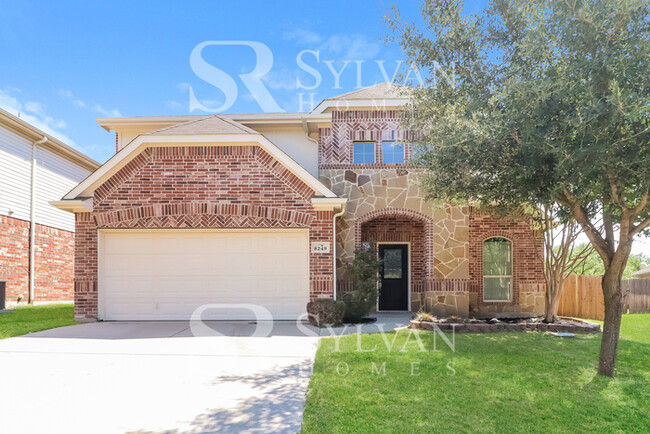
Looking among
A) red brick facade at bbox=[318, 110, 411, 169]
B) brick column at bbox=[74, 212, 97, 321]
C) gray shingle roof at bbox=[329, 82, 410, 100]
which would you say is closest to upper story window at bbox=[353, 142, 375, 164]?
red brick facade at bbox=[318, 110, 411, 169]

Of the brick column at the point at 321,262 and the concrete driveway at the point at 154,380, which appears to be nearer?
the concrete driveway at the point at 154,380

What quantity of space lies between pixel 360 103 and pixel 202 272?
6.67m

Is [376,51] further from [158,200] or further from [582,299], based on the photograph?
[582,299]

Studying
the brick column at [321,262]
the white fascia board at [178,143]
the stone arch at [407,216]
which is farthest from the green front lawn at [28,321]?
the stone arch at [407,216]

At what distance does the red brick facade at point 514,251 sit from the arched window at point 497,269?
146mm

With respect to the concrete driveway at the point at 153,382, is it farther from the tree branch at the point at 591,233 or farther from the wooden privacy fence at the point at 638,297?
the wooden privacy fence at the point at 638,297

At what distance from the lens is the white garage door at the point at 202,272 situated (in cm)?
1008

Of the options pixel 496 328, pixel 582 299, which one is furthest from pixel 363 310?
pixel 582 299

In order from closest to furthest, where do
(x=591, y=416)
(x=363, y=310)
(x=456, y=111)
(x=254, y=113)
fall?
(x=591, y=416) < (x=456, y=111) < (x=363, y=310) < (x=254, y=113)

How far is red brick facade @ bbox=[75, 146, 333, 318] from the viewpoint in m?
9.88

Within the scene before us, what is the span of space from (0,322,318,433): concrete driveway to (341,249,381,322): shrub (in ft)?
8.21

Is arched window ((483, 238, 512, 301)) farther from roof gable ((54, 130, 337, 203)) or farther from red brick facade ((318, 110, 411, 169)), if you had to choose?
roof gable ((54, 130, 337, 203))

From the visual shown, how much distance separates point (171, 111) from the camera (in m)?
12.6

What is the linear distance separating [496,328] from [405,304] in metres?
3.90
